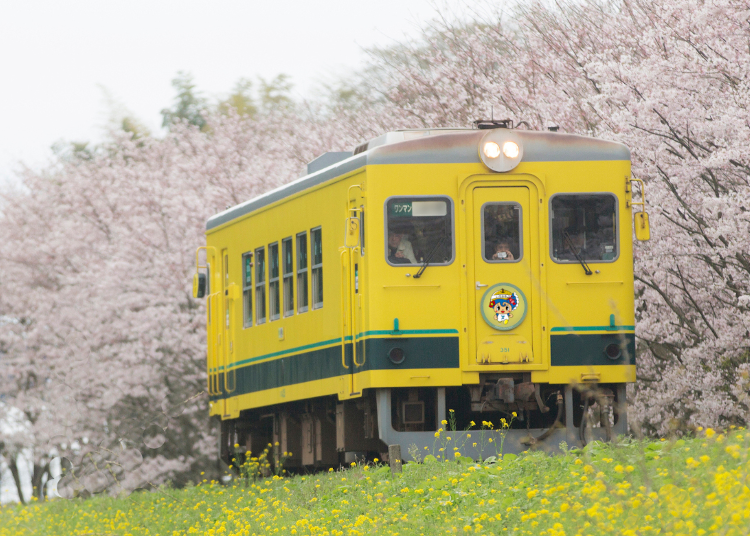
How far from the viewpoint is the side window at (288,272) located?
12.4 m

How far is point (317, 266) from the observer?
11773 millimetres

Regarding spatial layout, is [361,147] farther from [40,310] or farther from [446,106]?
[40,310]

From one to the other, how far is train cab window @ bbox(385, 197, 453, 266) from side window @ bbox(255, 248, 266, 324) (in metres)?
2.94

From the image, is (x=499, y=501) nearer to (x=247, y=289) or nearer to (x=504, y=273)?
(x=504, y=273)

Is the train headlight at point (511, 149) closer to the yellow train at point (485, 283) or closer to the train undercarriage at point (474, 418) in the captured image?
the yellow train at point (485, 283)

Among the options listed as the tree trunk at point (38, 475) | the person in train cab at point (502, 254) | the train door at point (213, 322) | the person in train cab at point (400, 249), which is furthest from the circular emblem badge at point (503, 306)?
the tree trunk at point (38, 475)

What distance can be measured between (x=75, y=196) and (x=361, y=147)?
15574mm

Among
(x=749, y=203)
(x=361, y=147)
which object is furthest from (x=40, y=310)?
(x=749, y=203)

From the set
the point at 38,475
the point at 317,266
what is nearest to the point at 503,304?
the point at 317,266

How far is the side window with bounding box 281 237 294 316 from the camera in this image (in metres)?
12.4

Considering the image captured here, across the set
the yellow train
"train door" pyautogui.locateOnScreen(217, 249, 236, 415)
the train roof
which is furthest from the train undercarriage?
"train door" pyautogui.locateOnScreen(217, 249, 236, 415)

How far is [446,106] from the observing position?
20422 millimetres

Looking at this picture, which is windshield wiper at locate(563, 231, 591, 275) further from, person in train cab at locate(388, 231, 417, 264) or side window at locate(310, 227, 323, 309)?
side window at locate(310, 227, 323, 309)

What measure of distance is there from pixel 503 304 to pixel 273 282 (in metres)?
3.21
